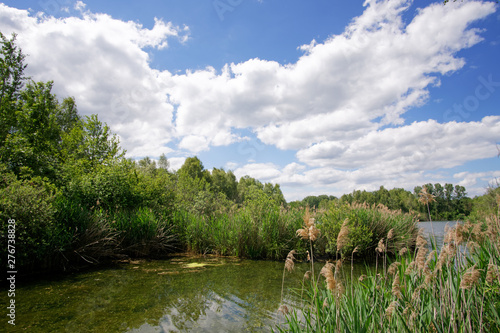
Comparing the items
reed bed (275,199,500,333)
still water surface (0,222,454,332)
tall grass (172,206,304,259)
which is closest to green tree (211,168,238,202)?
tall grass (172,206,304,259)

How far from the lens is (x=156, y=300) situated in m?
5.54

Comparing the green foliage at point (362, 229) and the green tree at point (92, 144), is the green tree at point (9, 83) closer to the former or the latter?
the green tree at point (92, 144)

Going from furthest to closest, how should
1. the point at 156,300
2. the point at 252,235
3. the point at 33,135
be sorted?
the point at 33,135
the point at 252,235
the point at 156,300

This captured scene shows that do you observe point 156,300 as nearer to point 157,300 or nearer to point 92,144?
point 157,300

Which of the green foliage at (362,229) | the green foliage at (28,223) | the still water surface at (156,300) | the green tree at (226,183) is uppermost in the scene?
the green tree at (226,183)

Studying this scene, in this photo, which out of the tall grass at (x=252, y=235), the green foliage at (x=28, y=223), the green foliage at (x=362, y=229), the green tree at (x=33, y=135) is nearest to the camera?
the green foliage at (x=28, y=223)

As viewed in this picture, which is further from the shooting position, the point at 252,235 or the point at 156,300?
the point at 252,235

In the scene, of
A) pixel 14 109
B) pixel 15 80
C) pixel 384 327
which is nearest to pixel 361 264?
pixel 384 327

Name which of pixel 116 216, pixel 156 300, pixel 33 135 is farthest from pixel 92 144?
pixel 156 300

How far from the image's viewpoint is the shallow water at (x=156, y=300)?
14.4 feet

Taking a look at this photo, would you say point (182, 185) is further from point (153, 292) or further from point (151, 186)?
point (153, 292)

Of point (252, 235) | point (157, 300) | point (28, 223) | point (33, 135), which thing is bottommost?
point (157, 300)

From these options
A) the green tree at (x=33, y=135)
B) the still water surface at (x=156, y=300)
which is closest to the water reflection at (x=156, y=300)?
the still water surface at (x=156, y=300)

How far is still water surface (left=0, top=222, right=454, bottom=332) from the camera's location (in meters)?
4.39
